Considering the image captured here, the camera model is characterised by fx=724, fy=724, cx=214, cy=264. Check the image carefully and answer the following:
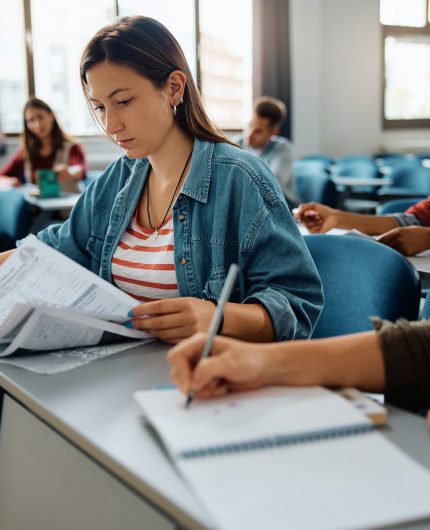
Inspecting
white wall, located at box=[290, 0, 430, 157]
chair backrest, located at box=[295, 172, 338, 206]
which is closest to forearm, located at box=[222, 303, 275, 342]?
chair backrest, located at box=[295, 172, 338, 206]

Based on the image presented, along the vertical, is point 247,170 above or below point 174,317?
above

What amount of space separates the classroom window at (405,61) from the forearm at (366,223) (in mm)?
7510

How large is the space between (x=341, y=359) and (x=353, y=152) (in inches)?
348

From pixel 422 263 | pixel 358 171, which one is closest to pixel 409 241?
pixel 422 263

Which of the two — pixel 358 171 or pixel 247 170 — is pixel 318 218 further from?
pixel 358 171

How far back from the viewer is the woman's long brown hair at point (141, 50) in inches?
54.7

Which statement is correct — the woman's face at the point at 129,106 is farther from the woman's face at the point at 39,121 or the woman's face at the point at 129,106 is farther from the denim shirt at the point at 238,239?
the woman's face at the point at 39,121

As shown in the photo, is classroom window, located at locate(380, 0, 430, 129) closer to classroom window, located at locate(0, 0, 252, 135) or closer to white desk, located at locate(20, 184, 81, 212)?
classroom window, located at locate(0, 0, 252, 135)

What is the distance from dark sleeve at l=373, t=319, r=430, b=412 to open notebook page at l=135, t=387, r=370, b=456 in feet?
0.31

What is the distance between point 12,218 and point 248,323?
8.29ft

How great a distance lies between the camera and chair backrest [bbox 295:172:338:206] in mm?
4598

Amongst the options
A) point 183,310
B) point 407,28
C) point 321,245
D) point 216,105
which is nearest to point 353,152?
point 407,28

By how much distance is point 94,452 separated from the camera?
798 mm

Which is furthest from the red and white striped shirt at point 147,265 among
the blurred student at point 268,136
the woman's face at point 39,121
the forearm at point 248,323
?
the woman's face at point 39,121
